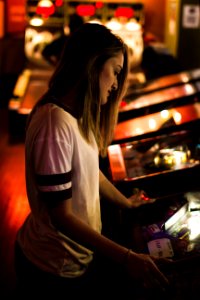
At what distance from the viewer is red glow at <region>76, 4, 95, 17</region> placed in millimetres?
7602

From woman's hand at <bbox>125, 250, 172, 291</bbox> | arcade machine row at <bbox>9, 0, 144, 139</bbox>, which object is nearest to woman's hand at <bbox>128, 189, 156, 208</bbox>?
woman's hand at <bbox>125, 250, 172, 291</bbox>

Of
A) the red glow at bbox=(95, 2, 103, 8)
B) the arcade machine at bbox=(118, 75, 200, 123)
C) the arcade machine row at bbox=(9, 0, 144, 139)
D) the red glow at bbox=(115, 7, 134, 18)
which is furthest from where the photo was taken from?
the red glow at bbox=(95, 2, 103, 8)

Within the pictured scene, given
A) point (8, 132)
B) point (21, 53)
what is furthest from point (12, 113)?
point (21, 53)

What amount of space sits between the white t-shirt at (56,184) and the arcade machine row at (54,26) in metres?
5.30

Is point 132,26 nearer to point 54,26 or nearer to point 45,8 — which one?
point 54,26

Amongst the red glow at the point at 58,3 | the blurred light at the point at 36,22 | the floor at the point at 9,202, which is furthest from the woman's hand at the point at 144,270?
the red glow at the point at 58,3

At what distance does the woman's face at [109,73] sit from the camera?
1.52m

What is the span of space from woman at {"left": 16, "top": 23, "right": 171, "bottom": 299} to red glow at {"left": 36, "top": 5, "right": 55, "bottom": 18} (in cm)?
626

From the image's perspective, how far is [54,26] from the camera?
7.72 metres

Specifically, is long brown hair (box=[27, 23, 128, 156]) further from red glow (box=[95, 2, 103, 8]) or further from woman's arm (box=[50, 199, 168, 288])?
red glow (box=[95, 2, 103, 8])

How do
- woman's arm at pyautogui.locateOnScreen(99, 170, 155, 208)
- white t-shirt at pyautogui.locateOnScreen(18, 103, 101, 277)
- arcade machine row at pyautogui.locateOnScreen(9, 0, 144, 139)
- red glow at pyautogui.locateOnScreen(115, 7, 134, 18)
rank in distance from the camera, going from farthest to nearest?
red glow at pyautogui.locateOnScreen(115, 7, 134, 18)
arcade machine row at pyautogui.locateOnScreen(9, 0, 144, 139)
woman's arm at pyautogui.locateOnScreen(99, 170, 155, 208)
white t-shirt at pyautogui.locateOnScreen(18, 103, 101, 277)

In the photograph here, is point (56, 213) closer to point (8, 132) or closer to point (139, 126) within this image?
point (139, 126)

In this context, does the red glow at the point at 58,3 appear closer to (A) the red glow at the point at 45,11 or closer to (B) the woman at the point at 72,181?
(A) the red glow at the point at 45,11

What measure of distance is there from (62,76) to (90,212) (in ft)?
1.64
